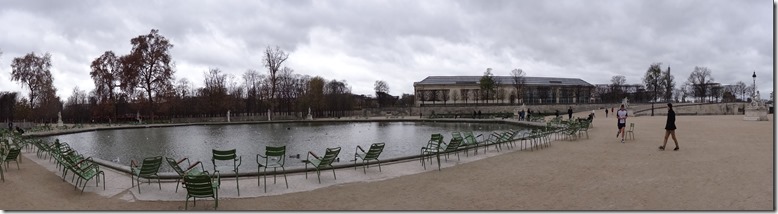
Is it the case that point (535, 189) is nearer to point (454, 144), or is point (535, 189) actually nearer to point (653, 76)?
point (454, 144)

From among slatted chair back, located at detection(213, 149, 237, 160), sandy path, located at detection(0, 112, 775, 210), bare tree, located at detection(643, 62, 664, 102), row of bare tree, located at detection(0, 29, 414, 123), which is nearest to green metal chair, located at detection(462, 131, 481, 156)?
sandy path, located at detection(0, 112, 775, 210)

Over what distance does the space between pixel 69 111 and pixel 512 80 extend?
293 feet

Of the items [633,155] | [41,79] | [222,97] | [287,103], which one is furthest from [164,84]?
[633,155]

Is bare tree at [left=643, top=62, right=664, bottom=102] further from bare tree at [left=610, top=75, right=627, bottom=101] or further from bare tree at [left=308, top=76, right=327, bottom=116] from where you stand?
bare tree at [left=308, top=76, right=327, bottom=116]

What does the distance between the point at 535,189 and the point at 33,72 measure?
64.1m

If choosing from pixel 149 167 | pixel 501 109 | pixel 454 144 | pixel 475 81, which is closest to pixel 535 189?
pixel 454 144

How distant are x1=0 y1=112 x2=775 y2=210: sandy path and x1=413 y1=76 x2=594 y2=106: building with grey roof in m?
87.6

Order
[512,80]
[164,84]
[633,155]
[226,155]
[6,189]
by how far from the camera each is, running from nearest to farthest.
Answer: [6,189], [226,155], [633,155], [164,84], [512,80]

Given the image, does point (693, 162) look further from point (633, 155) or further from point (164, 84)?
point (164, 84)

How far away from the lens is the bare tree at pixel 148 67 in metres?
52.4

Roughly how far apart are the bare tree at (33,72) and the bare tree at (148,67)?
10.1m

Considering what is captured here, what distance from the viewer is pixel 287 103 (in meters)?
72.8

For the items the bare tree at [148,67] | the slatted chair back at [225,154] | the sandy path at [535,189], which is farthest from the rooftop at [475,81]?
the slatted chair back at [225,154]

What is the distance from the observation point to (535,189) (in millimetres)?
8438
